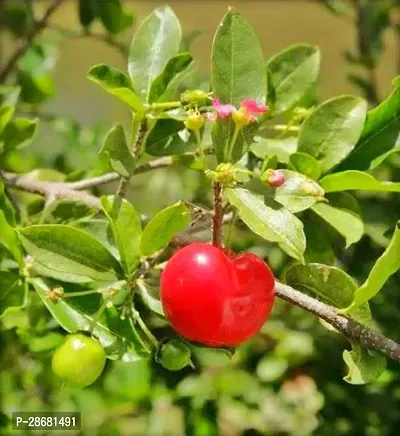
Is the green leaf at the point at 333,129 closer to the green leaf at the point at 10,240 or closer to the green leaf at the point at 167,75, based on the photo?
Answer: the green leaf at the point at 167,75

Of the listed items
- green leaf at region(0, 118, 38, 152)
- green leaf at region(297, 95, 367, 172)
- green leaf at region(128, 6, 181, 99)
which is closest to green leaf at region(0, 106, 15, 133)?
green leaf at region(0, 118, 38, 152)

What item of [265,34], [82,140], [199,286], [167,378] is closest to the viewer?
[199,286]

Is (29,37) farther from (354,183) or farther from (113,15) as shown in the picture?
(354,183)

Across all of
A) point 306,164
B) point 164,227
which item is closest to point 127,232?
point 164,227

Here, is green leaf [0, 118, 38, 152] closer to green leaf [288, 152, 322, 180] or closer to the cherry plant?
the cherry plant

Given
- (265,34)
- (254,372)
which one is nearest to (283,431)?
(254,372)

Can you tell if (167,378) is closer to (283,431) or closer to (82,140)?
(283,431)
